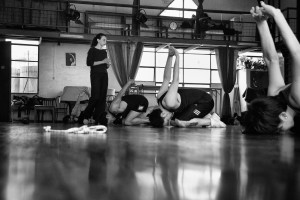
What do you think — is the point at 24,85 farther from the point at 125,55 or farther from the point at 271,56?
the point at 271,56

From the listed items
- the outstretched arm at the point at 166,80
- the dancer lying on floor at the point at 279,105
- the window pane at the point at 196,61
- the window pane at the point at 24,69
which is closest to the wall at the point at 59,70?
the window pane at the point at 24,69

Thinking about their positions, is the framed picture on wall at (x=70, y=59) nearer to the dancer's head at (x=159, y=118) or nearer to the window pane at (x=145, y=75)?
the window pane at (x=145, y=75)

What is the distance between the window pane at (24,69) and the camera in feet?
33.9

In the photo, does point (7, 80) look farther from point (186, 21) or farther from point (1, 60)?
point (186, 21)

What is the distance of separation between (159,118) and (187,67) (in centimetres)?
833

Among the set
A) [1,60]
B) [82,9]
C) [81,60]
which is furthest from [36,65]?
[1,60]

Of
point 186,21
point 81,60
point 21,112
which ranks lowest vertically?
point 21,112

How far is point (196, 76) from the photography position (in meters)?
11.6

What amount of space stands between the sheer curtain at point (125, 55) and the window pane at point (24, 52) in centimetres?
241

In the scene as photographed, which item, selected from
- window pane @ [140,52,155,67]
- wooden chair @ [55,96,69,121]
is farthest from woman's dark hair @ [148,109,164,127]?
window pane @ [140,52,155,67]

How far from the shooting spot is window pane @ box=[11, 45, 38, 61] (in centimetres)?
1037

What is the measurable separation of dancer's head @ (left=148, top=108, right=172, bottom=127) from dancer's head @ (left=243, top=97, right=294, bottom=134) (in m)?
1.60

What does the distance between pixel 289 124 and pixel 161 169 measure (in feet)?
4.82

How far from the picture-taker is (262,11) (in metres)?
1.95
